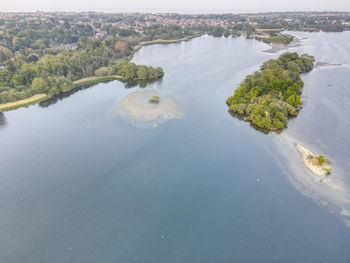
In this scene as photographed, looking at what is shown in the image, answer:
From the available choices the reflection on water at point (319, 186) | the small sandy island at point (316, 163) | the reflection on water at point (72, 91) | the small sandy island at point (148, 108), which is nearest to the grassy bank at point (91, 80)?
the reflection on water at point (72, 91)

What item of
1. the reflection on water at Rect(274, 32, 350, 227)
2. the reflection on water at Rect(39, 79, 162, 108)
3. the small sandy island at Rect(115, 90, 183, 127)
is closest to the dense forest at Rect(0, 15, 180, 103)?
the reflection on water at Rect(39, 79, 162, 108)

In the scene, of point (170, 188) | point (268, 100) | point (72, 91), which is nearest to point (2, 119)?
point (72, 91)

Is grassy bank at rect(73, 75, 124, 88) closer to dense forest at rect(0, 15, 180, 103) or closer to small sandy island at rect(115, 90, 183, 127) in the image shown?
dense forest at rect(0, 15, 180, 103)

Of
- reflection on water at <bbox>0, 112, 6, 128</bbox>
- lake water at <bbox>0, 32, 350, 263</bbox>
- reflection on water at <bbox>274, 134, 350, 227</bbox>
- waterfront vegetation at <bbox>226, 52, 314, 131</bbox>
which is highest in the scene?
waterfront vegetation at <bbox>226, 52, 314, 131</bbox>

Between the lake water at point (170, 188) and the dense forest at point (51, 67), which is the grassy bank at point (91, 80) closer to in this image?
the dense forest at point (51, 67)

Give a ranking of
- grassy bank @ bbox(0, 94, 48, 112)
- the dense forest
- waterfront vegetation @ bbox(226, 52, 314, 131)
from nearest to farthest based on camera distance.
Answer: waterfront vegetation @ bbox(226, 52, 314, 131), grassy bank @ bbox(0, 94, 48, 112), the dense forest

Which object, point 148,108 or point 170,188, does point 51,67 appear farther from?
point 170,188
